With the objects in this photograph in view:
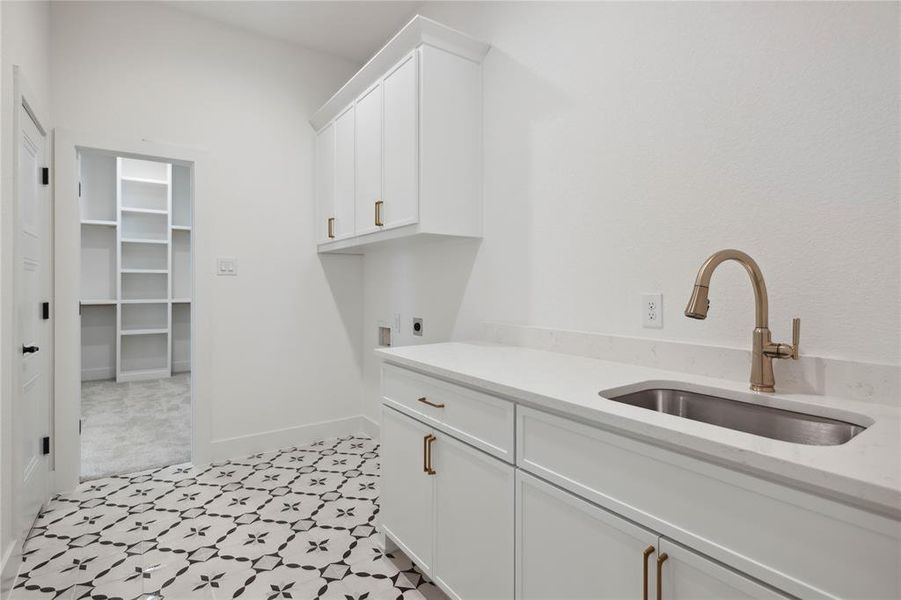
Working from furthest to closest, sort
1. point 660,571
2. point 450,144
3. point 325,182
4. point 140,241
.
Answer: point 140,241 → point 325,182 → point 450,144 → point 660,571

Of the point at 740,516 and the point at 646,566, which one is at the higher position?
the point at 740,516

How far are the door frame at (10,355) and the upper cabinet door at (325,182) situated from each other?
1.53 m

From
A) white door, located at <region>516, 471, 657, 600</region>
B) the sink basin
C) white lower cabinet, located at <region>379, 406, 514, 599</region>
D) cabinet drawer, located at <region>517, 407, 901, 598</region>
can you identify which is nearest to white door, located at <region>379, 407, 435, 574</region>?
white lower cabinet, located at <region>379, 406, 514, 599</region>

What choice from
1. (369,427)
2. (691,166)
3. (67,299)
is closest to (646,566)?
(691,166)

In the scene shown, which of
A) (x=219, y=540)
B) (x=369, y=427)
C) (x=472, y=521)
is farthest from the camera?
(x=369, y=427)

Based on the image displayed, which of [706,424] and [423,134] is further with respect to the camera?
[423,134]

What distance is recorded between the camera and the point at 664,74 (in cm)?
153

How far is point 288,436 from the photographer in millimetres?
3273

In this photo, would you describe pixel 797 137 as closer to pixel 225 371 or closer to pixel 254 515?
pixel 254 515

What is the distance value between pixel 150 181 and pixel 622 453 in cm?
614

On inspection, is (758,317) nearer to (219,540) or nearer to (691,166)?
(691,166)

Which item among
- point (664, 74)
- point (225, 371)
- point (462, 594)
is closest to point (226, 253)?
point (225, 371)

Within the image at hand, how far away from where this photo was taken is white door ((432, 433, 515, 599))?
1.31 metres

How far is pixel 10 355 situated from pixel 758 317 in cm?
255
